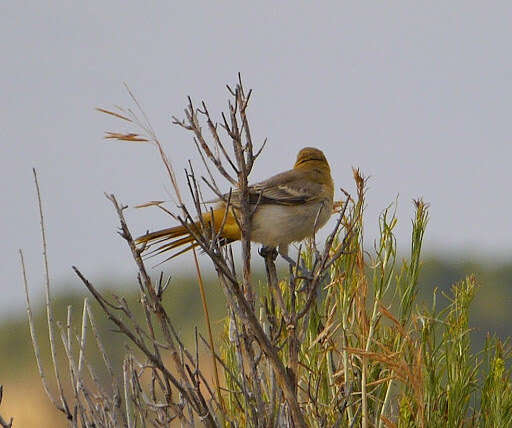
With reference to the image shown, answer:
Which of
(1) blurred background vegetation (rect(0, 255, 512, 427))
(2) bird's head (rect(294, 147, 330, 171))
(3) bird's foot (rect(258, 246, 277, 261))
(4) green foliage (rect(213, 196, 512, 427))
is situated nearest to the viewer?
(4) green foliage (rect(213, 196, 512, 427))

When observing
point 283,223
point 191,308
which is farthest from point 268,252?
point 191,308

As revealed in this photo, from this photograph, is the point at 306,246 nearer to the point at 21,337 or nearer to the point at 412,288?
the point at 412,288

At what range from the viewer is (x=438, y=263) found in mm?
21609

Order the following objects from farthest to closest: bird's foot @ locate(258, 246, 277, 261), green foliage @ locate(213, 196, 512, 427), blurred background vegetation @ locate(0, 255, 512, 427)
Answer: blurred background vegetation @ locate(0, 255, 512, 427) → bird's foot @ locate(258, 246, 277, 261) → green foliage @ locate(213, 196, 512, 427)

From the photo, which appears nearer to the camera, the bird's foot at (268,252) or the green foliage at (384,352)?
the green foliage at (384,352)

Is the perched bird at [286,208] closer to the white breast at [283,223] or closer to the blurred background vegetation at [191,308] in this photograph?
the white breast at [283,223]

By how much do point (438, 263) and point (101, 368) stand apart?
A: 881 cm

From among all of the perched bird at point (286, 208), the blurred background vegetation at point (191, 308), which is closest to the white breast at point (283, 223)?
the perched bird at point (286, 208)

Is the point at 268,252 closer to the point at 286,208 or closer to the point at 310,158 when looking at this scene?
the point at 286,208

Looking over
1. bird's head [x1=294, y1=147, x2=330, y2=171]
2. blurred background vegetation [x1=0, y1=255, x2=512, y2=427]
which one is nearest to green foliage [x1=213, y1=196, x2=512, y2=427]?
bird's head [x1=294, y1=147, x2=330, y2=171]

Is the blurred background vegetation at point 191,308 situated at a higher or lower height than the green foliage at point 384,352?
lower

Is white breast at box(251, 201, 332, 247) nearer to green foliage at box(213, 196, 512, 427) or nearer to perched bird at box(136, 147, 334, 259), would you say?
perched bird at box(136, 147, 334, 259)

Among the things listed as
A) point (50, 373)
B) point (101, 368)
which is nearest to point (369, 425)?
point (101, 368)

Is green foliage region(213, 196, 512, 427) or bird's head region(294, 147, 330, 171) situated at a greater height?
bird's head region(294, 147, 330, 171)
